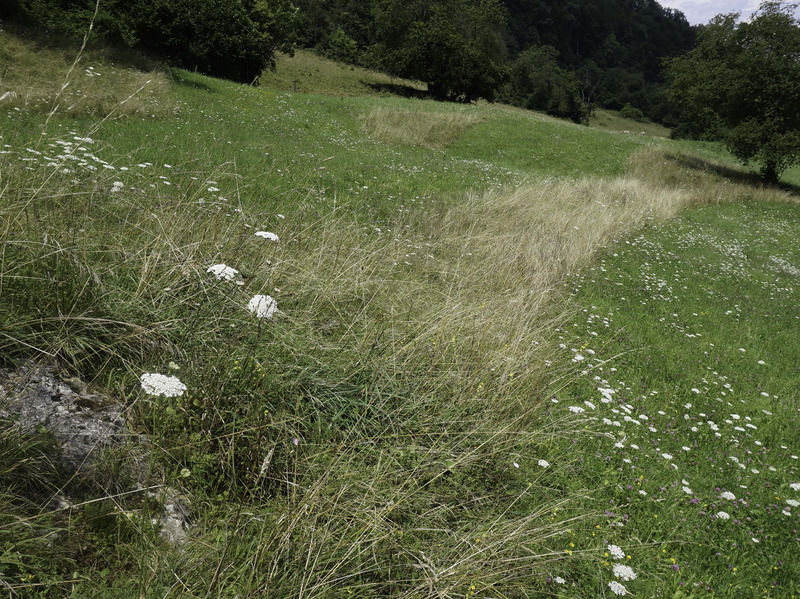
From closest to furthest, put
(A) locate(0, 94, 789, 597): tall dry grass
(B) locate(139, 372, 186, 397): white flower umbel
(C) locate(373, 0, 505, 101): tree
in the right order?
(B) locate(139, 372, 186, 397): white flower umbel, (A) locate(0, 94, 789, 597): tall dry grass, (C) locate(373, 0, 505, 101): tree

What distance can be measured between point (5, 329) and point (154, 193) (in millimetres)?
2847

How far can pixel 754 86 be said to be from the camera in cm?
2409

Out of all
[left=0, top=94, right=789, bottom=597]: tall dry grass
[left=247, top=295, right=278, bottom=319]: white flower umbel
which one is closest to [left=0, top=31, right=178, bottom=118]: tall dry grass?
[left=0, top=94, right=789, bottom=597]: tall dry grass

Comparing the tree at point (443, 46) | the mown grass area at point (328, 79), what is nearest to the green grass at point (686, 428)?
the mown grass area at point (328, 79)

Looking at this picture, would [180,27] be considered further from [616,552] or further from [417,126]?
[616,552]

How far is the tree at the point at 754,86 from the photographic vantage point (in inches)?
928

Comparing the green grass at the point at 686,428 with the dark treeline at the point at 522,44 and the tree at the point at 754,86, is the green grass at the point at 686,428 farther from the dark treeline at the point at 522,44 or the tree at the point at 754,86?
the dark treeline at the point at 522,44

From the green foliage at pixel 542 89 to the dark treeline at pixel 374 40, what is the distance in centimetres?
17

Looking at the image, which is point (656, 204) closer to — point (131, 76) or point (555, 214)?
point (555, 214)

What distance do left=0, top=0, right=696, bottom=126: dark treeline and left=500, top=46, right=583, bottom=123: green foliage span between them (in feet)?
0.55

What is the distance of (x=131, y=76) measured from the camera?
49.4 ft

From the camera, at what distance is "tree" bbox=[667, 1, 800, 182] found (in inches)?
928

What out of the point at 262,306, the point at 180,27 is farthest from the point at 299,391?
the point at 180,27

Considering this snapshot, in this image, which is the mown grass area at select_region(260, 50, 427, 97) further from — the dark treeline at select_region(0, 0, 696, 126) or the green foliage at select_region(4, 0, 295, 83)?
the green foliage at select_region(4, 0, 295, 83)
